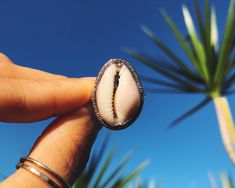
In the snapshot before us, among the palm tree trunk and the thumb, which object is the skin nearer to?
the thumb

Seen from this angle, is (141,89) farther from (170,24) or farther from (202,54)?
(170,24)

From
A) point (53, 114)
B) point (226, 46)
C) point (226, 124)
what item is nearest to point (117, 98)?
point (53, 114)

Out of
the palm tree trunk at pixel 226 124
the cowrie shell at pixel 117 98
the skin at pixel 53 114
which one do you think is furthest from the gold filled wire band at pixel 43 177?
the palm tree trunk at pixel 226 124

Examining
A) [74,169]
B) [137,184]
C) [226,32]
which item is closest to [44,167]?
[74,169]

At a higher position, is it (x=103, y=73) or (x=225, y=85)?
(x=225, y=85)

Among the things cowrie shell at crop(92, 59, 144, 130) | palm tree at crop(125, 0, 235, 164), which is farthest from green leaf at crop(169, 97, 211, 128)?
cowrie shell at crop(92, 59, 144, 130)

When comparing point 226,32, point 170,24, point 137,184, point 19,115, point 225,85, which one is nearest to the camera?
point 19,115

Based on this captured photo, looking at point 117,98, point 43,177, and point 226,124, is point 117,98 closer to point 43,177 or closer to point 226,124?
point 43,177

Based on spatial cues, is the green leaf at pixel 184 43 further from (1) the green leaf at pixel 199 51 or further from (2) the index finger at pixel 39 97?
(2) the index finger at pixel 39 97
